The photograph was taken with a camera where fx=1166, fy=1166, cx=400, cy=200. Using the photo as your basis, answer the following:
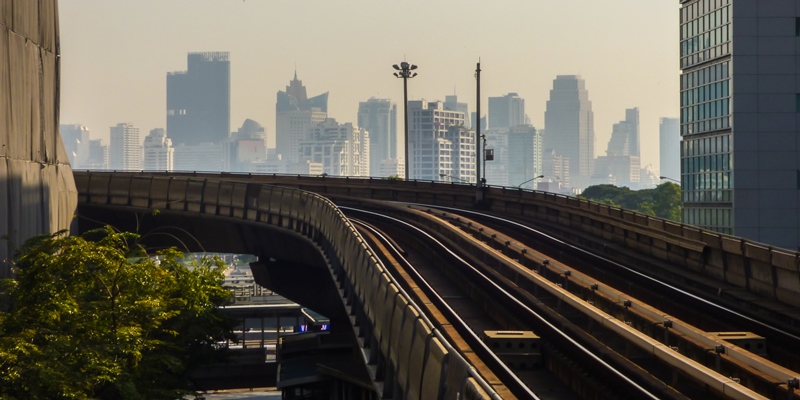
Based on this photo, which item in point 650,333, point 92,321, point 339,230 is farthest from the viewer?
point 339,230

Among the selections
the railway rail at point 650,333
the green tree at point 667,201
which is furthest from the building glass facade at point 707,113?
the green tree at point 667,201

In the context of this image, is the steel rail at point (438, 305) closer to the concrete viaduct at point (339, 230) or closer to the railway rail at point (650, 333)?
the concrete viaduct at point (339, 230)

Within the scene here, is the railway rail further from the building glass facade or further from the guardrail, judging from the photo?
the building glass facade

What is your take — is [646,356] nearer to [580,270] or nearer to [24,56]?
[580,270]

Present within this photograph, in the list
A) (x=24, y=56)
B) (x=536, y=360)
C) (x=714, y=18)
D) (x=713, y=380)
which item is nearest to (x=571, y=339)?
(x=536, y=360)

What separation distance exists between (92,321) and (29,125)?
1667 cm

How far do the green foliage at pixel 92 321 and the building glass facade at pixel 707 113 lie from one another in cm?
6167

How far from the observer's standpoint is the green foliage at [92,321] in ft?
84.1

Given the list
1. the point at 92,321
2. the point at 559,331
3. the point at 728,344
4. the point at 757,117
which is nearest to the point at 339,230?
the point at 92,321

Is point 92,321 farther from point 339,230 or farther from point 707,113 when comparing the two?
point 707,113

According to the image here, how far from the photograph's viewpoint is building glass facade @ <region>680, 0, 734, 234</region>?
88.9 meters

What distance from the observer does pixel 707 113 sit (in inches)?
3688

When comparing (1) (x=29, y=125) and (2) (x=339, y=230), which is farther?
(1) (x=29, y=125)

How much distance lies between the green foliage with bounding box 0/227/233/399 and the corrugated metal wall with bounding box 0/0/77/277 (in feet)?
16.2
